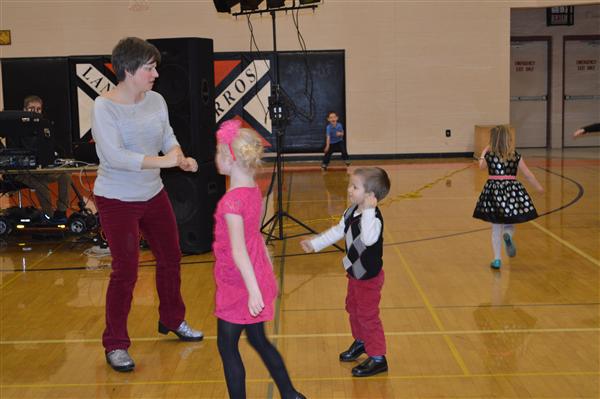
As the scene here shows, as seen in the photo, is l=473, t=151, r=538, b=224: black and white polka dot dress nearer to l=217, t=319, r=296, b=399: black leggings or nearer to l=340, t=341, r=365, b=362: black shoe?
l=340, t=341, r=365, b=362: black shoe

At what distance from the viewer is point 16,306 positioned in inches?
237

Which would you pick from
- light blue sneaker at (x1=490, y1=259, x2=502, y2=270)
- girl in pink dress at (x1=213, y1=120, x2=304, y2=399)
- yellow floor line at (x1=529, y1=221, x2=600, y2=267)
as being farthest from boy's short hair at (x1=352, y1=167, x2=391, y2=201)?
yellow floor line at (x1=529, y1=221, x2=600, y2=267)

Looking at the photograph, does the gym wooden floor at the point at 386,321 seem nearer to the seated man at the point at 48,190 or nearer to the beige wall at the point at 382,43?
the seated man at the point at 48,190

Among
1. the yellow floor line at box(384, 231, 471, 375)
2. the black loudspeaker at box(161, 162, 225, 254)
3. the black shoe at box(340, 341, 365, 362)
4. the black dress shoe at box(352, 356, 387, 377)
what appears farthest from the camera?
the black loudspeaker at box(161, 162, 225, 254)

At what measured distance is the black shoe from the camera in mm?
4641

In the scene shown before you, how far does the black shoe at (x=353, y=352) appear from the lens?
4.64m

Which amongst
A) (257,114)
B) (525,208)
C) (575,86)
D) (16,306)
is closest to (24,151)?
(16,306)

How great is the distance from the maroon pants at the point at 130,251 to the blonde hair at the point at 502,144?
10.5 ft

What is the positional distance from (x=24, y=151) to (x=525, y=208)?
16.9 feet

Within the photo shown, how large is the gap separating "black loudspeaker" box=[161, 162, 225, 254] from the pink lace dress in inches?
153

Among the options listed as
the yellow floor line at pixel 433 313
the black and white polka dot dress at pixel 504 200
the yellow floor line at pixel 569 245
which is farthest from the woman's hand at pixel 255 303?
the yellow floor line at pixel 569 245

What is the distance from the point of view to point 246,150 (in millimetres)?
3436

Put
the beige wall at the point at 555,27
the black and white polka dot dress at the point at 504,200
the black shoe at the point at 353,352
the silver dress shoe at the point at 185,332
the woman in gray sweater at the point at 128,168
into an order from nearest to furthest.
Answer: the woman in gray sweater at the point at 128,168
the black shoe at the point at 353,352
the silver dress shoe at the point at 185,332
the black and white polka dot dress at the point at 504,200
the beige wall at the point at 555,27

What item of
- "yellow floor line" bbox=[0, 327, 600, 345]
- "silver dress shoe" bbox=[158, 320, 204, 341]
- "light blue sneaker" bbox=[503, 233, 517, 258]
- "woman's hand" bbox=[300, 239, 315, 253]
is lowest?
"yellow floor line" bbox=[0, 327, 600, 345]
